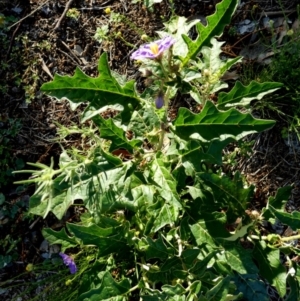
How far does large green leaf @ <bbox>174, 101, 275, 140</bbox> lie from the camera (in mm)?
1740

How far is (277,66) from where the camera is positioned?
245 cm

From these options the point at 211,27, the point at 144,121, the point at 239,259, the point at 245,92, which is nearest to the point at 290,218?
the point at 239,259

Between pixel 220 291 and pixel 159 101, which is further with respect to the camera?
pixel 159 101

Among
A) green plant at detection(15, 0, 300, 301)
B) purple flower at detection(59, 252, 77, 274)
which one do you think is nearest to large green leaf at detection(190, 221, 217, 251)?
green plant at detection(15, 0, 300, 301)

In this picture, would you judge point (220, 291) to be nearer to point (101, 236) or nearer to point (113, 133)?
point (101, 236)

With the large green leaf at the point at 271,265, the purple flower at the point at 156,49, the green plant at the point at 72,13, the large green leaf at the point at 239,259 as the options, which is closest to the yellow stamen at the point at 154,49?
the purple flower at the point at 156,49

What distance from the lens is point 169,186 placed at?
1.94 metres

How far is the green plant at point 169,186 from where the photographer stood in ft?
6.12

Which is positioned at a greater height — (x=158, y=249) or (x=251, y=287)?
(x=158, y=249)

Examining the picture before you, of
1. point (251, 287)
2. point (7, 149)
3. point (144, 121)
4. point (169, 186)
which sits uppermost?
point (144, 121)

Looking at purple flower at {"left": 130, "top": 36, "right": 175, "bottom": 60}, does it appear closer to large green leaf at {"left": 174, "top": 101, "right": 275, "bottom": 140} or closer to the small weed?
large green leaf at {"left": 174, "top": 101, "right": 275, "bottom": 140}

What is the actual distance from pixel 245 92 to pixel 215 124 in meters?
0.20

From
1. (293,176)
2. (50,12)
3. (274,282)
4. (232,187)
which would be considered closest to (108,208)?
(232,187)

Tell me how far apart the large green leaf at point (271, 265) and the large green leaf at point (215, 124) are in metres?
0.55
